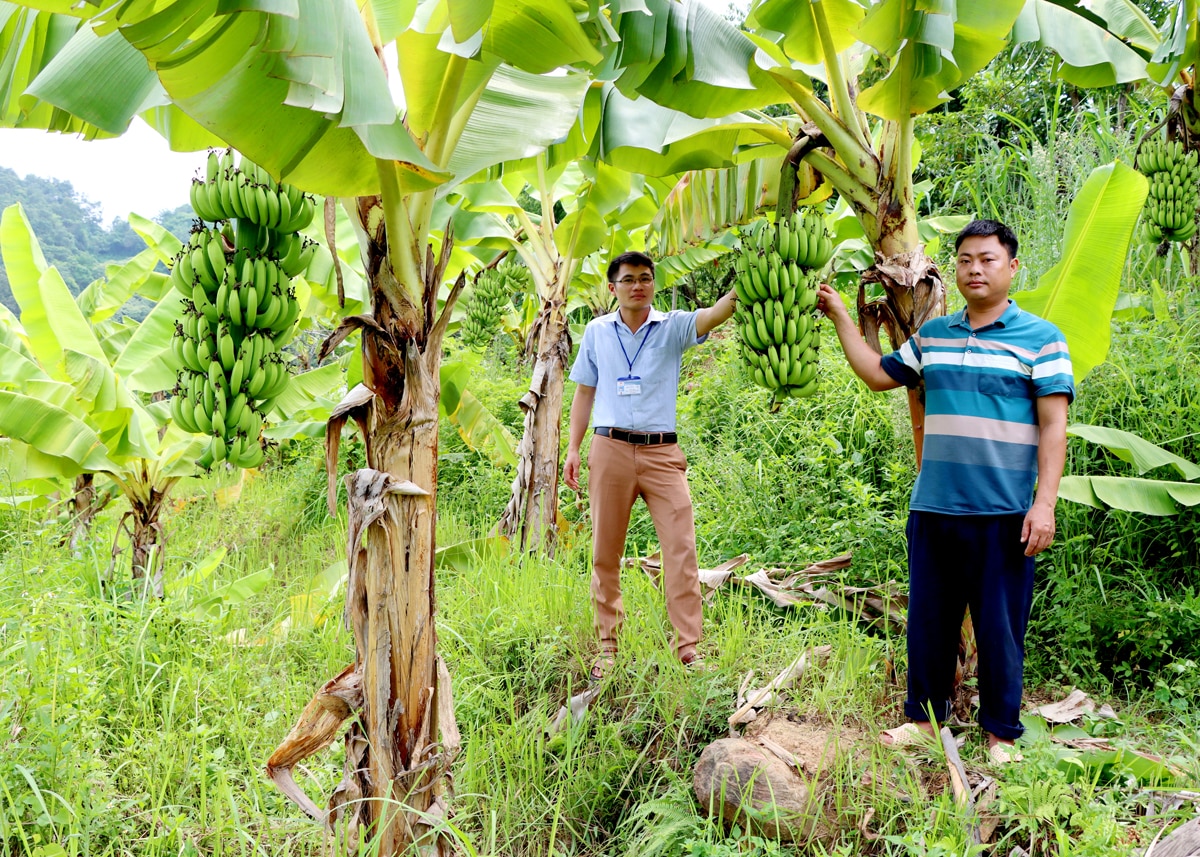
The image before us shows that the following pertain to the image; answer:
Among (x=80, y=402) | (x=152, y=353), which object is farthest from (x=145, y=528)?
(x=152, y=353)

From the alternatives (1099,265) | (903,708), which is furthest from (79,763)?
(1099,265)

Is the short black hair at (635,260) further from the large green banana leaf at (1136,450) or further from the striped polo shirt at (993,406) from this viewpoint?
the large green banana leaf at (1136,450)

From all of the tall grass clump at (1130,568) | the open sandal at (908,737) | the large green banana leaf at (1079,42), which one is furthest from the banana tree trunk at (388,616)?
the large green banana leaf at (1079,42)

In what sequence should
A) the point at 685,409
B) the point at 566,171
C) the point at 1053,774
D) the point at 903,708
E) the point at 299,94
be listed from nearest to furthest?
the point at 299,94
the point at 1053,774
the point at 903,708
the point at 566,171
the point at 685,409

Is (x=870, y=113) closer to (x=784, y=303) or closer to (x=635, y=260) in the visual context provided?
(x=784, y=303)

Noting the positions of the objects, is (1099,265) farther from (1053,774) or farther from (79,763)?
(79,763)

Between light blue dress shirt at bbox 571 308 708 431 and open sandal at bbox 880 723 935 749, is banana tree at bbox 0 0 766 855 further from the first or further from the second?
open sandal at bbox 880 723 935 749

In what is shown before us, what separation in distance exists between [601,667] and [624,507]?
71 cm

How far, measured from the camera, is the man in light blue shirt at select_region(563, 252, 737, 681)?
344cm

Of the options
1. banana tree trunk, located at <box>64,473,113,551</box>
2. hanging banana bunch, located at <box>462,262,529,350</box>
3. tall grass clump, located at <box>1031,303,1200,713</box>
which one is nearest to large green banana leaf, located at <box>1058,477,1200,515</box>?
tall grass clump, located at <box>1031,303,1200,713</box>

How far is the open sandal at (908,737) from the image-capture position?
253 cm

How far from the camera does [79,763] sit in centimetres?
231

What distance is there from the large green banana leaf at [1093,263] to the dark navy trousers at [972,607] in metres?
1.03

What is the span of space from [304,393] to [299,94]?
2.81 meters
